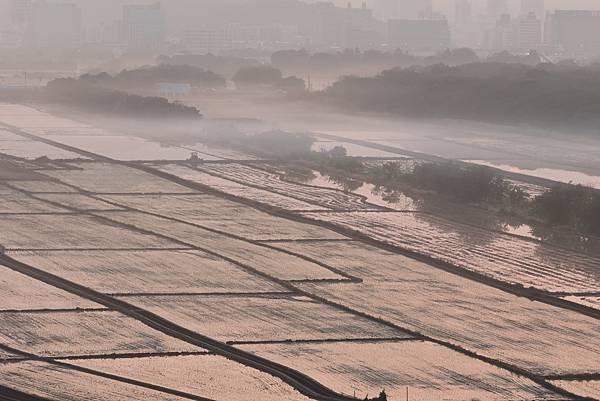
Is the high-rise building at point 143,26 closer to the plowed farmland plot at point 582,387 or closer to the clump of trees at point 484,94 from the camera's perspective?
the clump of trees at point 484,94

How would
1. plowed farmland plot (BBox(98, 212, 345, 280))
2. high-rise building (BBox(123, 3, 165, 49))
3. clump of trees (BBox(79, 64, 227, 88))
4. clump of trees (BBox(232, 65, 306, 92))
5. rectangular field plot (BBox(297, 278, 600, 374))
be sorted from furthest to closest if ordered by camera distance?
high-rise building (BBox(123, 3, 165, 49)) → clump of trees (BBox(232, 65, 306, 92)) → clump of trees (BBox(79, 64, 227, 88)) → plowed farmland plot (BBox(98, 212, 345, 280)) → rectangular field plot (BBox(297, 278, 600, 374))

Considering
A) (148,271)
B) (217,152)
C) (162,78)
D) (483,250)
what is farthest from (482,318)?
(162,78)

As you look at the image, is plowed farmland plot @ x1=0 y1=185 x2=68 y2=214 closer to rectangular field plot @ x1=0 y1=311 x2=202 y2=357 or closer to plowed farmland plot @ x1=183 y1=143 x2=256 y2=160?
rectangular field plot @ x1=0 y1=311 x2=202 y2=357

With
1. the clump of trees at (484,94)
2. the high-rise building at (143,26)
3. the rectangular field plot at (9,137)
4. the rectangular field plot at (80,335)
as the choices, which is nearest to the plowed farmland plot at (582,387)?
the rectangular field plot at (80,335)

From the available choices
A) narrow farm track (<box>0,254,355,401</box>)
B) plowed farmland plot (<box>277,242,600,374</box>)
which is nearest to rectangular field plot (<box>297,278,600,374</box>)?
plowed farmland plot (<box>277,242,600,374</box>)

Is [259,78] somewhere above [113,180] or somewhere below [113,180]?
above

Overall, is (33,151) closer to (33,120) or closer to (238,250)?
(33,120)

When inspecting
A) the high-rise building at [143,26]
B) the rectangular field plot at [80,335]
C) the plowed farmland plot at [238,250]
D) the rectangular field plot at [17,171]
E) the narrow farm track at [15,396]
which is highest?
the high-rise building at [143,26]
